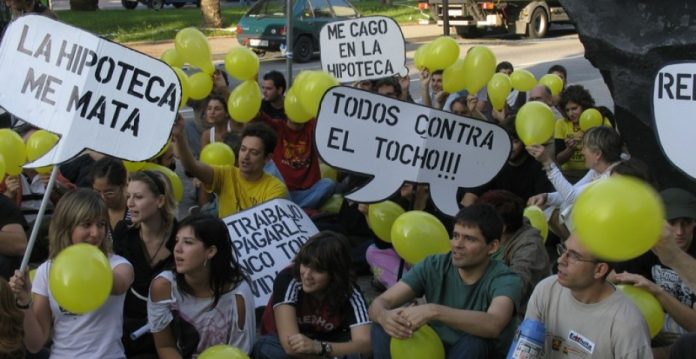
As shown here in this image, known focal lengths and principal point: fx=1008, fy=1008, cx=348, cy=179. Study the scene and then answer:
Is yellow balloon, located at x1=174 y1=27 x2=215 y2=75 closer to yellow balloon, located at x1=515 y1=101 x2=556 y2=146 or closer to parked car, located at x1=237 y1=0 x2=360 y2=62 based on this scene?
yellow balloon, located at x1=515 y1=101 x2=556 y2=146

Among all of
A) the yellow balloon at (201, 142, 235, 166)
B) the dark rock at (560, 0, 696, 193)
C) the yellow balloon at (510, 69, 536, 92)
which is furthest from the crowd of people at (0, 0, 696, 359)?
the yellow balloon at (510, 69, 536, 92)

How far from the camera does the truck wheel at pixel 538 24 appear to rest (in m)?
24.1

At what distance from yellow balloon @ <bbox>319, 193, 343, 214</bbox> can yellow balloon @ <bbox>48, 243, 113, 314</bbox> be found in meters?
3.22

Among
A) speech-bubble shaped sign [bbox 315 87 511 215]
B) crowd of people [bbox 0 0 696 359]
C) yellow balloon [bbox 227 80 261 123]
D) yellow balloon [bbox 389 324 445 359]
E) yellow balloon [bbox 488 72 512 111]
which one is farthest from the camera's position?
yellow balloon [bbox 488 72 512 111]

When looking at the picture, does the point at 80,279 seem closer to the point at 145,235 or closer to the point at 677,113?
the point at 145,235

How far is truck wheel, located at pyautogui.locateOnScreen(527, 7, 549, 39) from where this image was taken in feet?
79.2

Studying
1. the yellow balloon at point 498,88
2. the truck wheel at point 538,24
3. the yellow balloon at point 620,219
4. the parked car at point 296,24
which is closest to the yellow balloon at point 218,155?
the yellow balloon at point 498,88

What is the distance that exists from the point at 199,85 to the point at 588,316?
4.98m

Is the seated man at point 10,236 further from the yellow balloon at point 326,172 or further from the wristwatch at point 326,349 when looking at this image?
the yellow balloon at point 326,172

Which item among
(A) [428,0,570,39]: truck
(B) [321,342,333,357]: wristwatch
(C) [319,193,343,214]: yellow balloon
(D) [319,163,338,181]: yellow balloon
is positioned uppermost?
(B) [321,342,333,357]: wristwatch

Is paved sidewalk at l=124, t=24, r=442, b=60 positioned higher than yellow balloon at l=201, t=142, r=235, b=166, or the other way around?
yellow balloon at l=201, t=142, r=235, b=166

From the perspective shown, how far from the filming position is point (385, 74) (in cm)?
823

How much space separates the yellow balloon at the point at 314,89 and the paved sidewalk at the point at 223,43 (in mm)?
11276

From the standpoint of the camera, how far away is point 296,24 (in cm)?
2017
